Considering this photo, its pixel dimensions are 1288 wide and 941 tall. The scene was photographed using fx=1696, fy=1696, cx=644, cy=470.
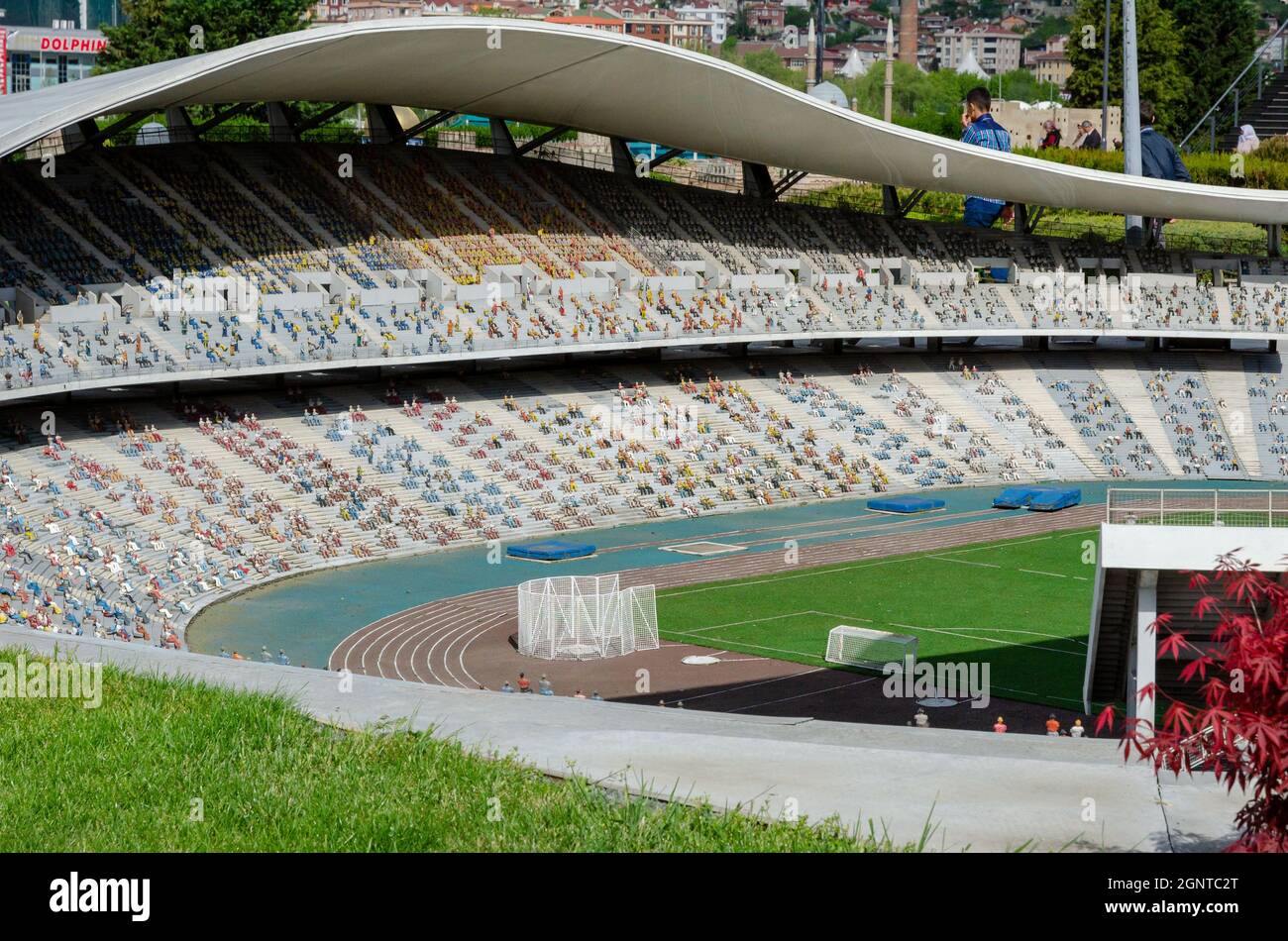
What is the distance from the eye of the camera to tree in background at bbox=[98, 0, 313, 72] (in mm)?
78875

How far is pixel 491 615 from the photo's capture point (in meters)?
34.0

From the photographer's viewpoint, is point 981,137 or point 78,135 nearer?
point 78,135

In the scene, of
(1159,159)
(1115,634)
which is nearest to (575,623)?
(1115,634)

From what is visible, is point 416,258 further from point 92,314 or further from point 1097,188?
point 1097,188

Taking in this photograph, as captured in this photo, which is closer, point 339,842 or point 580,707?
point 339,842

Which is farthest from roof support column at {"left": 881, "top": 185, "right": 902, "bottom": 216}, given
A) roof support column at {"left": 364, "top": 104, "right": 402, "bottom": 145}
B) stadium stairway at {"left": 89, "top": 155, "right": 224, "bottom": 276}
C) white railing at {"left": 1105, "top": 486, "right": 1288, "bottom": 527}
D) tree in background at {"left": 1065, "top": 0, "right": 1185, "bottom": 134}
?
white railing at {"left": 1105, "top": 486, "right": 1288, "bottom": 527}

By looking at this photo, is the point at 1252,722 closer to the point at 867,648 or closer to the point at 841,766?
the point at 841,766

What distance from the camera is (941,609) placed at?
34438 millimetres

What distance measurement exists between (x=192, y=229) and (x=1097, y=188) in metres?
28.4

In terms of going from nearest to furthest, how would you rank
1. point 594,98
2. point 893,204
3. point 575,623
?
point 575,623 → point 594,98 → point 893,204

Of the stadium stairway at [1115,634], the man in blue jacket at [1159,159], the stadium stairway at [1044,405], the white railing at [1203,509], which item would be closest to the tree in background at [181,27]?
the stadium stairway at [1044,405]

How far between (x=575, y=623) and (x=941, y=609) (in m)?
8.14

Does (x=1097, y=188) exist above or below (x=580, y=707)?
above
